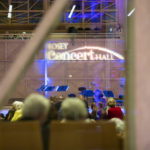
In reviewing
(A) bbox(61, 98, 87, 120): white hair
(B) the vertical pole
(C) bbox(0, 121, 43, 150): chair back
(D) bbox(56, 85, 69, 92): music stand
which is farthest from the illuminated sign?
(C) bbox(0, 121, 43, 150): chair back

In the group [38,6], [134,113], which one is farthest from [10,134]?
[38,6]

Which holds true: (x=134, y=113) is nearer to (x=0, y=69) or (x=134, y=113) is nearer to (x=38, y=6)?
(x=0, y=69)

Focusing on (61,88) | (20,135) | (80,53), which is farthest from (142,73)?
(80,53)

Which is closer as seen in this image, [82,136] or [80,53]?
[82,136]

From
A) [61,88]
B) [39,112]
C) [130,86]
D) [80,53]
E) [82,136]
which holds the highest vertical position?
[80,53]

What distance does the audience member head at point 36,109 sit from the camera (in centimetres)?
175

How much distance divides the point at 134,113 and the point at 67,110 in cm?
50

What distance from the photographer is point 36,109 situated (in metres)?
1.77

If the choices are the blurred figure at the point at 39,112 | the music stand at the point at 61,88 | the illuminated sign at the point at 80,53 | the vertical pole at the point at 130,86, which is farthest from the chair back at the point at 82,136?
the illuminated sign at the point at 80,53

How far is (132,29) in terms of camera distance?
209 centimetres

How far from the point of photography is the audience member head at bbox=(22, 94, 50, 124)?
5.75 feet

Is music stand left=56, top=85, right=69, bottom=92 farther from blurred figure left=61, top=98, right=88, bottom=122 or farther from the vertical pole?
blurred figure left=61, top=98, right=88, bottom=122

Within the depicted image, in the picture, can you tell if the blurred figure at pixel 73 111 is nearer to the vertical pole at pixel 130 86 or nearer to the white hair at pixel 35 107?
the white hair at pixel 35 107

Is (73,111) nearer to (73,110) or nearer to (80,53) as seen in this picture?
(73,110)
